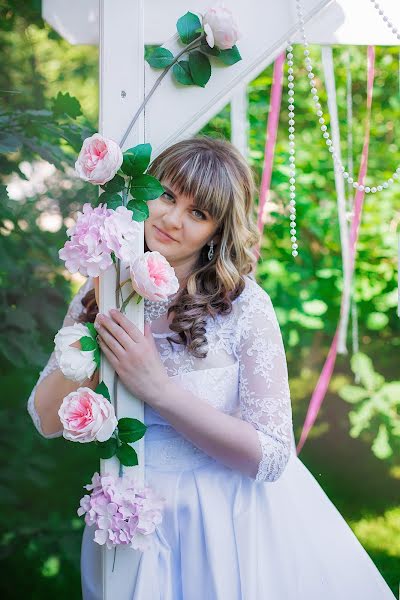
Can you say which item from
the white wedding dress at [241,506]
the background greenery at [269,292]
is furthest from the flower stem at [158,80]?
the background greenery at [269,292]

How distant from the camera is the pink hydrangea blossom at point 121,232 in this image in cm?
137

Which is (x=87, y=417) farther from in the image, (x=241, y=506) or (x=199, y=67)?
(x=199, y=67)

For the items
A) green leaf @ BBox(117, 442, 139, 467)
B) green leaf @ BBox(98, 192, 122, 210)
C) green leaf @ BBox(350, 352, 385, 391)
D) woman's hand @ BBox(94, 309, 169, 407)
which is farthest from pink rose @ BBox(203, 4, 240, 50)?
green leaf @ BBox(350, 352, 385, 391)

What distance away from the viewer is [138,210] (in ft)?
4.66

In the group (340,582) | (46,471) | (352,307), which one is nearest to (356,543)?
(340,582)

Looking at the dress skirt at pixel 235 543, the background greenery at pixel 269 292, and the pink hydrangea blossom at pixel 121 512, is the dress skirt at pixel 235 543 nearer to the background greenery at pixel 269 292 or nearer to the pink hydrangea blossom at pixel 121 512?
the pink hydrangea blossom at pixel 121 512

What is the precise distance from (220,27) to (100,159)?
1.11 ft

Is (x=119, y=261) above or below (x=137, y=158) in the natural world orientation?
below

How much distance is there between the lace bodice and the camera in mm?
1587

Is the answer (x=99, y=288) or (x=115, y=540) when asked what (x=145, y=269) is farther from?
(x=115, y=540)

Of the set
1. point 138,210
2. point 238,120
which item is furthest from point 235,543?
point 238,120

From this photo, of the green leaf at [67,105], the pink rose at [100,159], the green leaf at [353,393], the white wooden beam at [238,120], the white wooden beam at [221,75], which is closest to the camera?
the pink rose at [100,159]

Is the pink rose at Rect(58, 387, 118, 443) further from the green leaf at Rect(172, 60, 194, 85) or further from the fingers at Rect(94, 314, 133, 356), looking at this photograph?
the green leaf at Rect(172, 60, 194, 85)

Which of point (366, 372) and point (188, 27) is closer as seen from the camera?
point (188, 27)
